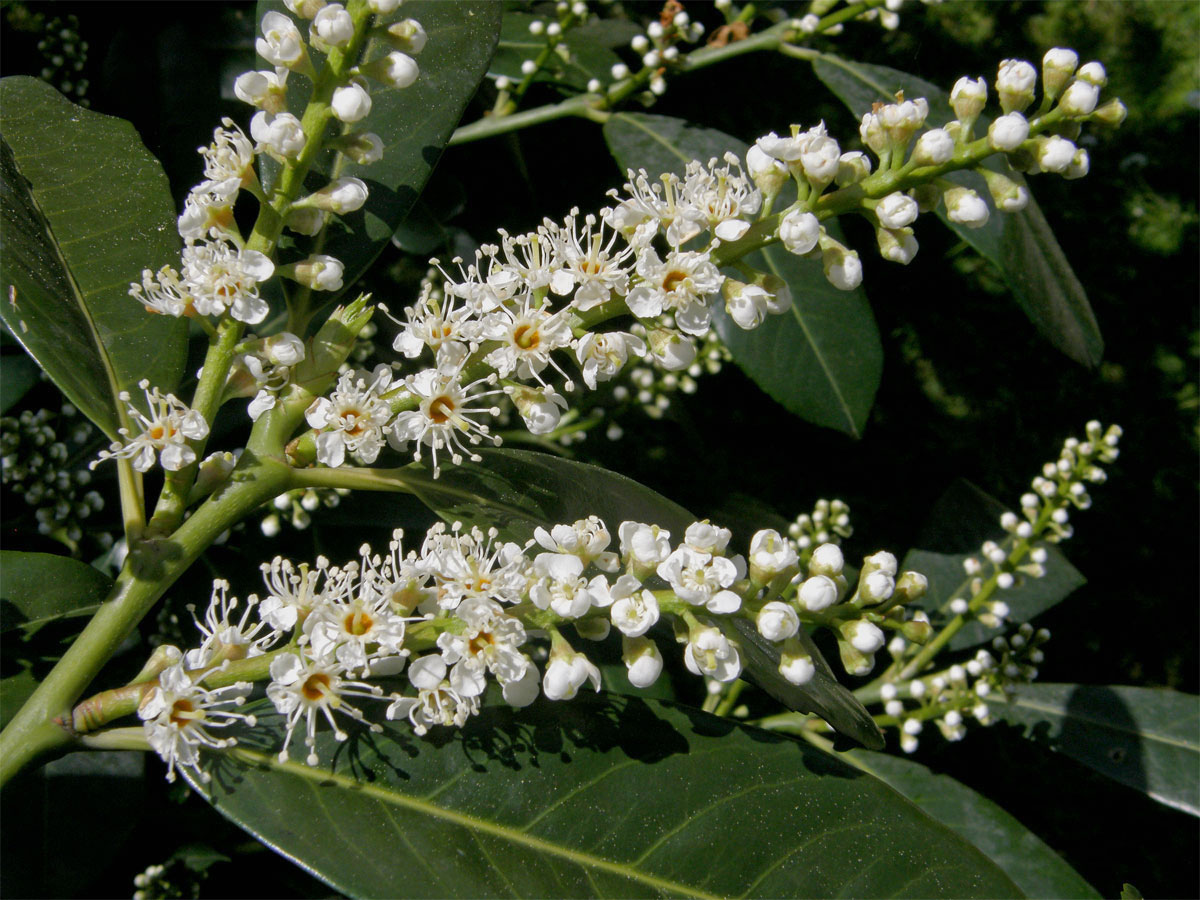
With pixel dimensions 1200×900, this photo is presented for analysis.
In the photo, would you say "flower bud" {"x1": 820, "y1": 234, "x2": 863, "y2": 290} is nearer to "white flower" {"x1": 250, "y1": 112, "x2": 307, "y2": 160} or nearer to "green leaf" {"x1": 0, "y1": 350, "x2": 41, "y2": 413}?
"white flower" {"x1": 250, "y1": 112, "x2": 307, "y2": 160}

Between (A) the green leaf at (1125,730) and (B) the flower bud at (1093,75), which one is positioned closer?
(B) the flower bud at (1093,75)

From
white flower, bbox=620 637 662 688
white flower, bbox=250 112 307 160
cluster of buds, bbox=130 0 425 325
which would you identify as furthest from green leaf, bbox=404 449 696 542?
white flower, bbox=250 112 307 160

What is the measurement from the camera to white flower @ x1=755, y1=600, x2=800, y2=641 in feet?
3.83

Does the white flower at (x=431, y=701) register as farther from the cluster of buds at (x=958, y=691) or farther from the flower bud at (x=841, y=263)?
the cluster of buds at (x=958, y=691)

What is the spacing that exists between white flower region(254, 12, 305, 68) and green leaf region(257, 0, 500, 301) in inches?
11.5

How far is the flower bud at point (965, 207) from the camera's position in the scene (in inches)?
47.5

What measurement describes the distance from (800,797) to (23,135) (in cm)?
152

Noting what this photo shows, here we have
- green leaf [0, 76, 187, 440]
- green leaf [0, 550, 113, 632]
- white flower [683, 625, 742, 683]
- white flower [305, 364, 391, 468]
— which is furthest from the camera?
green leaf [0, 550, 113, 632]

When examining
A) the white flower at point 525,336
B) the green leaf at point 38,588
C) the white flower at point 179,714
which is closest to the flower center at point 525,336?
the white flower at point 525,336

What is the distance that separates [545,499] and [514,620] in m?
0.27

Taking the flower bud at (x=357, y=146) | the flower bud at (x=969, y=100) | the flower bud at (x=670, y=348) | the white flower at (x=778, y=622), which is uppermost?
the flower bud at (x=969, y=100)

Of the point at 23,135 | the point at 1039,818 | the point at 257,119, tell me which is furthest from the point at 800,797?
the point at 1039,818

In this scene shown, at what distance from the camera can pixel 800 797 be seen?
4.52 ft

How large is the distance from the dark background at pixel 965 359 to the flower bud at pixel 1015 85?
1.20 metres
